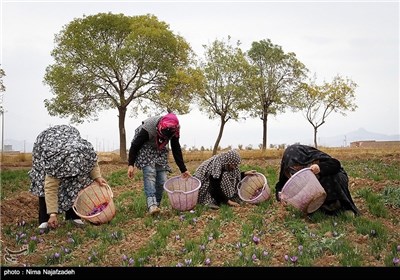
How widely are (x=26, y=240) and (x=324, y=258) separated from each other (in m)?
3.98

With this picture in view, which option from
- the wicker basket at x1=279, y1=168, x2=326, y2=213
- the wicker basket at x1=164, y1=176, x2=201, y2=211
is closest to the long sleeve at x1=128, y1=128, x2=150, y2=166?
the wicker basket at x1=164, y1=176, x2=201, y2=211

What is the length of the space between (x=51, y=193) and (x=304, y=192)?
3.67 m

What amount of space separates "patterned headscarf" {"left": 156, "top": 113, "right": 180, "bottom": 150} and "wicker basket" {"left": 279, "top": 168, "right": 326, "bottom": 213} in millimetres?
2069

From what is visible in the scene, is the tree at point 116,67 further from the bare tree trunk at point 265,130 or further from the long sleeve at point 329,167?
the long sleeve at point 329,167

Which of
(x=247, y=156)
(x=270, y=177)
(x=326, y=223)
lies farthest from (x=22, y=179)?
(x=247, y=156)

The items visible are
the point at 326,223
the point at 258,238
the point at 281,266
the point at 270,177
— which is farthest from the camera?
the point at 270,177

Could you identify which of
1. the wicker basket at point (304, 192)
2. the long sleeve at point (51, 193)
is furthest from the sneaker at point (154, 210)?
the wicker basket at point (304, 192)

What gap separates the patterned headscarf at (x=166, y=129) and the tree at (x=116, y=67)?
18481mm

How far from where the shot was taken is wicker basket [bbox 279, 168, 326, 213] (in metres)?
6.38

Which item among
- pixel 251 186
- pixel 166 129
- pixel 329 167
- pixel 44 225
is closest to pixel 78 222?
pixel 44 225

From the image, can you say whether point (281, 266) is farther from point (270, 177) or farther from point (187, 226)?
point (270, 177)

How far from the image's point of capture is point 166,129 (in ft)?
24.3

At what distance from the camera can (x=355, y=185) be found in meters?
9.84

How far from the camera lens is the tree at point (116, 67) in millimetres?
25891
